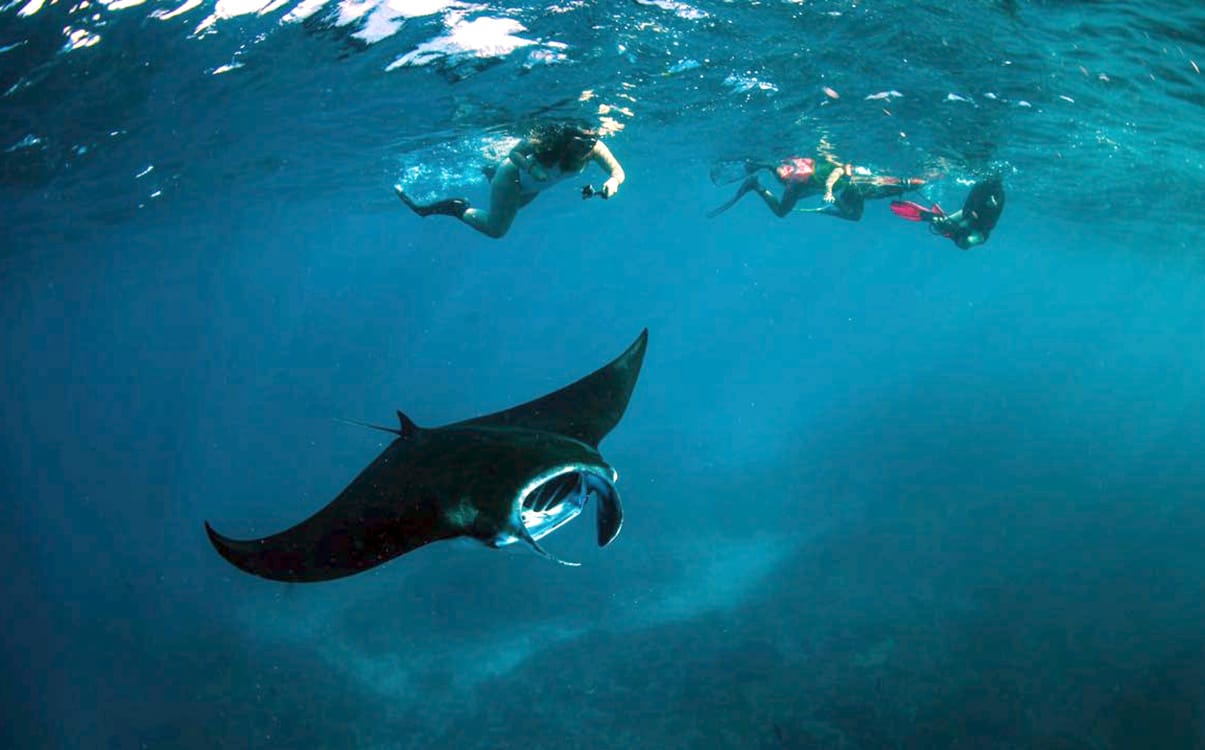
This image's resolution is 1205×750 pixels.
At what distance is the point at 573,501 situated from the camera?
3.73 meters

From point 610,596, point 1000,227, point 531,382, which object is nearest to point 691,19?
point 610,596

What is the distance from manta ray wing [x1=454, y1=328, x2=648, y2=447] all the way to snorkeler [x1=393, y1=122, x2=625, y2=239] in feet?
14.2

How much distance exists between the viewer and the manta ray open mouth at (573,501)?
11.0 ft

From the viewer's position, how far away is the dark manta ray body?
312cm

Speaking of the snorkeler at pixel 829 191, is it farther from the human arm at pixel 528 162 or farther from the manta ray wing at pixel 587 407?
the manta ray wing at pixel 587 407

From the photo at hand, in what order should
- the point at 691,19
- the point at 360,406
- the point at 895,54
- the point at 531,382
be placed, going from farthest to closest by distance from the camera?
the point at 531,382 < the point at 360,406 < the point at 895,54 < the point at 691,19

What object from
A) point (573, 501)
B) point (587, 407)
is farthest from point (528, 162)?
point (573, 501)

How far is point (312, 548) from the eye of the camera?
11.2 feet

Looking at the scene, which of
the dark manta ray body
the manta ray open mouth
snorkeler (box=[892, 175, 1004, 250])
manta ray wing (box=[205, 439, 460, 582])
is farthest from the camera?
snorkeler (box=[892, 175, 1004, 250])

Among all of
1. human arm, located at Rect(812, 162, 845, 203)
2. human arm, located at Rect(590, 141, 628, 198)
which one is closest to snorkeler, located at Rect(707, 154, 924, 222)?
human arm, located at Rect(812, 162, 845, 203)

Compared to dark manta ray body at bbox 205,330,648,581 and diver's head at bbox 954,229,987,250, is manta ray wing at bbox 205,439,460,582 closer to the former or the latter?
dark manta ray body at bbox 205,330,648,581

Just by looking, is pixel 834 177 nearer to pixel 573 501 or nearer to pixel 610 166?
pixel 610 166

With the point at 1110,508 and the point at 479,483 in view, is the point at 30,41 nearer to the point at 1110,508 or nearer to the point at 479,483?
the point at 479,483

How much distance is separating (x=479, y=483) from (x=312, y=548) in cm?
103
